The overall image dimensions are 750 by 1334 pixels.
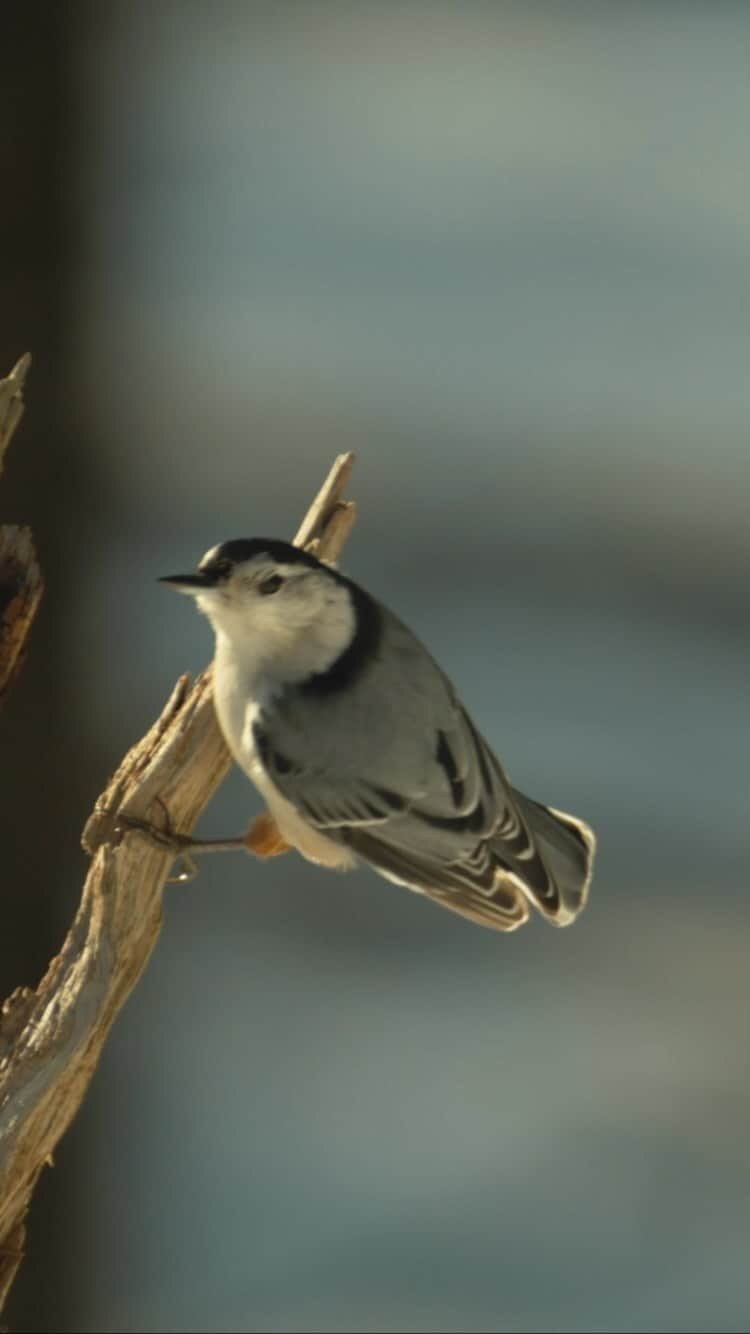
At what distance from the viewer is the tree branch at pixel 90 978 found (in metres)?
1.34

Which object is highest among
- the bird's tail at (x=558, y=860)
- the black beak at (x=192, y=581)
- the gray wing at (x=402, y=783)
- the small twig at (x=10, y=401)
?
the small twig at (x=10, y=401)

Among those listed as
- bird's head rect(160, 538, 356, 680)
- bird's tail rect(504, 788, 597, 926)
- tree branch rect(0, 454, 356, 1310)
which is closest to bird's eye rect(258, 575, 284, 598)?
bird's head rect(160, 538, 356, 680)

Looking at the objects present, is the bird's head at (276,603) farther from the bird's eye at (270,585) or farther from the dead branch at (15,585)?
the dead branch at (15,585)

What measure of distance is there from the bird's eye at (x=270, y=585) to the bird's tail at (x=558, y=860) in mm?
258

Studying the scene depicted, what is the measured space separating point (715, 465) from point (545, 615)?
277mm

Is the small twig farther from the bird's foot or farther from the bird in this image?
the bird's foot

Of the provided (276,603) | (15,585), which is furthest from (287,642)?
(15,585)

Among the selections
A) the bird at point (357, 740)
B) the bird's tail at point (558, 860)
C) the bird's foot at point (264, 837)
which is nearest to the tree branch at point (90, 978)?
the bird at point (357, 740)

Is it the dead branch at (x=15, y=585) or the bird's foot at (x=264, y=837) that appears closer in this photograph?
the dead branch at (x=15, y=585)

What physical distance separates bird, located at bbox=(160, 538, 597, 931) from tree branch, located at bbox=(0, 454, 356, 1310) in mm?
78

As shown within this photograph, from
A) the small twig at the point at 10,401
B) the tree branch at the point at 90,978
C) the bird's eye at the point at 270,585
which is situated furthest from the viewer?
the bird's eye at the point at 270,585

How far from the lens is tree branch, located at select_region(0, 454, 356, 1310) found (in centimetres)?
134

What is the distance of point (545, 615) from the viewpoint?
2631 mm

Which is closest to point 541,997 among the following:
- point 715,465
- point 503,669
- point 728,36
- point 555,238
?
point 503,669
